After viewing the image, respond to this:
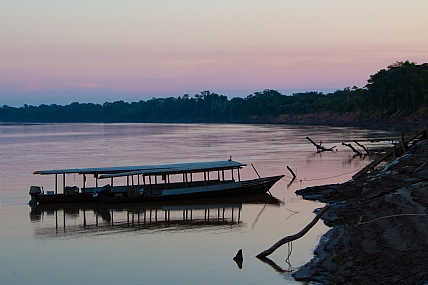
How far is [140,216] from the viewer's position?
27203mm

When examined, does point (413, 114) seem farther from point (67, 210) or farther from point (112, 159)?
point (67, 210)

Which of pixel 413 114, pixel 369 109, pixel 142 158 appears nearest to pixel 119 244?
pixel 142 158

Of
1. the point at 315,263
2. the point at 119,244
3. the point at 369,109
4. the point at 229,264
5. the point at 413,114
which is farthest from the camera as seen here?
the point at 369,109

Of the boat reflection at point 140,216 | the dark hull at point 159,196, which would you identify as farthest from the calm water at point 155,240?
the dark hull at point 159,196


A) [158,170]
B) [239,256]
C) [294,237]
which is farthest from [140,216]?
[294,237]

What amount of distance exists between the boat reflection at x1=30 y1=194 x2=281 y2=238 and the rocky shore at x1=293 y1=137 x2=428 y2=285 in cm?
486

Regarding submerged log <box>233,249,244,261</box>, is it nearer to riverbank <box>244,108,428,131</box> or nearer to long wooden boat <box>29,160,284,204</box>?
long wooden boat <box>29,160,284,204</box>

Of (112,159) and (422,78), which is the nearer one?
(112,159)

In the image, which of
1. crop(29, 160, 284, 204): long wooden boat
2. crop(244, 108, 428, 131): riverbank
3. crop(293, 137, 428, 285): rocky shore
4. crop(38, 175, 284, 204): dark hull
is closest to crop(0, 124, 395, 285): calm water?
crop(38, 175, 284, 204): dark hull

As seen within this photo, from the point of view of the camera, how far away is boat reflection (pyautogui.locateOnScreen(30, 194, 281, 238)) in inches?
961

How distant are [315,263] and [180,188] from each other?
52.8ft

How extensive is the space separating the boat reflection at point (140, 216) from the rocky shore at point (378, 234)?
4855mm

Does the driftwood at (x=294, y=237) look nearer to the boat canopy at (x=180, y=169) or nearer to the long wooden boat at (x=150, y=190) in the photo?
the long wooden boat at (x=150, y=190)

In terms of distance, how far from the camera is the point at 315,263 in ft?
54.8
